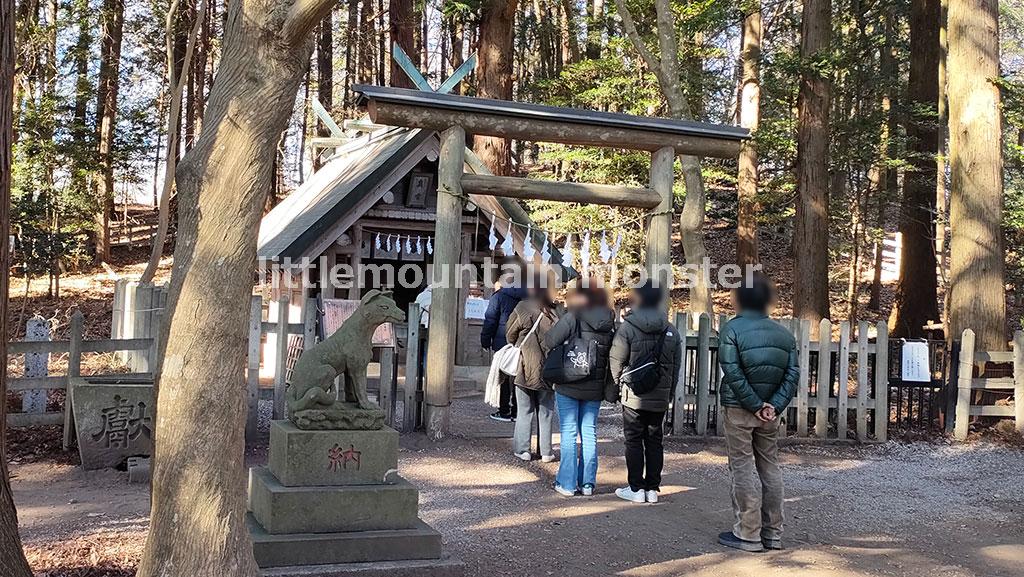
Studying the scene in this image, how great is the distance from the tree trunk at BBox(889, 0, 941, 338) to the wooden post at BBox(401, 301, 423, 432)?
12.0 metres

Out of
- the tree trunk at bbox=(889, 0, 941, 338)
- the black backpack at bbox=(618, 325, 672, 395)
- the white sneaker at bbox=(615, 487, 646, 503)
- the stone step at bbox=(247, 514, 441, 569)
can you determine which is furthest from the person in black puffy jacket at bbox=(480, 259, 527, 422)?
the tree trunk at bbox=(889, 0, 941, 338)

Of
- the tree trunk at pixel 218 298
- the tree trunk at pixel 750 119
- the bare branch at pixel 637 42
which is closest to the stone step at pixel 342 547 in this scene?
the tree trunk at pixel 218 298

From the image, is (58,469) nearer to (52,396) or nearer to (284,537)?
(52,396)

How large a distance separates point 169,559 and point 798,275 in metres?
14.3

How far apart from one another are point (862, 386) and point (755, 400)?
5275 millimetres

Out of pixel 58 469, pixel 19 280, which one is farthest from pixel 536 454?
pixel 19 280

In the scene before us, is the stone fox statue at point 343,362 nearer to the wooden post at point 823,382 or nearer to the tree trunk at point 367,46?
the wooden post at point 823,382

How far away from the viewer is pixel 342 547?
16.7 ft

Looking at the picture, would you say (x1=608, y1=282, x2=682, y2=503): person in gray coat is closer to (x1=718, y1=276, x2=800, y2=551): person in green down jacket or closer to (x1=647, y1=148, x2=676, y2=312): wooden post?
(x1=718, y1=276, x2=800, y2=551): person in green down jacket

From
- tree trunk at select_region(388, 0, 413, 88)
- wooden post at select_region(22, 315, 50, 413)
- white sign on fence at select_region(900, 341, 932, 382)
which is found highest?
tree trunk at select_region(388, 0, 413, 88)

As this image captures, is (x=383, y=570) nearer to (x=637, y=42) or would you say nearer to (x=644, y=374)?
(x=644, y=374)

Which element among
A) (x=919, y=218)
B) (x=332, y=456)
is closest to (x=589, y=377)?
(x=332, y=456)

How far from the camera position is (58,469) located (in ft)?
26.4

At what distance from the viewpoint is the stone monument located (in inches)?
199
